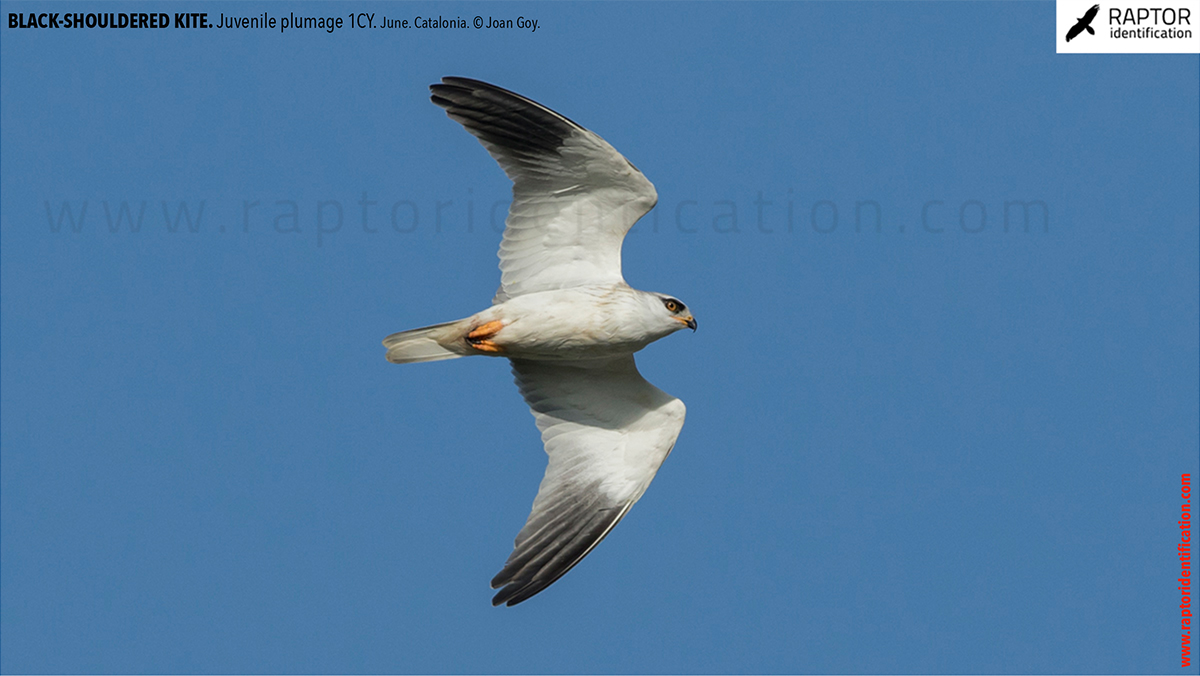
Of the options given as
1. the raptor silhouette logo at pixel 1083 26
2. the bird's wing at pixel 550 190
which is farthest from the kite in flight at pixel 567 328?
the raptor silhouette logo at pixel 1083 26

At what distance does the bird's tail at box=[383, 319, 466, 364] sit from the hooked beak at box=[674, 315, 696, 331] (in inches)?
76.7

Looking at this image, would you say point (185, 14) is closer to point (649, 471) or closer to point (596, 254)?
point (596, 254)

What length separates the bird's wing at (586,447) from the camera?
7.50 metres

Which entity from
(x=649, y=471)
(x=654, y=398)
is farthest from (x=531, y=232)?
(x=649, y=471)

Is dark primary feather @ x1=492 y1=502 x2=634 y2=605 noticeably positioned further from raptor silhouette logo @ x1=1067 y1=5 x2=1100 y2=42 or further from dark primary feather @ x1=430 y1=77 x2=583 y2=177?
raptor silhouette logo @ x1=1067 y1=5 x2=1100 y2=42

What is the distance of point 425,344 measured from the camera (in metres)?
7.59

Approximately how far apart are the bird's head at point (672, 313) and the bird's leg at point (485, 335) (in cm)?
139

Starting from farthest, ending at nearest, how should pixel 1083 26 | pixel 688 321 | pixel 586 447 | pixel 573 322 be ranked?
pixel 1083 26
pixel 586 447
pixel 688 321
pixel 573 322

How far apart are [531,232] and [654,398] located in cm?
193

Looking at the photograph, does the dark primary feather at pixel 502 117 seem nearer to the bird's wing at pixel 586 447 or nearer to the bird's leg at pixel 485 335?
the bird's leg at pixel 485 335

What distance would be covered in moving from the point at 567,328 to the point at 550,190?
4.13 ft

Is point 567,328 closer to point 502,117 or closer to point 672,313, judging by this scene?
point 672,313

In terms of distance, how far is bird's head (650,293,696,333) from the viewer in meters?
7.46

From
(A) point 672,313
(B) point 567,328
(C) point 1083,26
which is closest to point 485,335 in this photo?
(B) point 567,328
